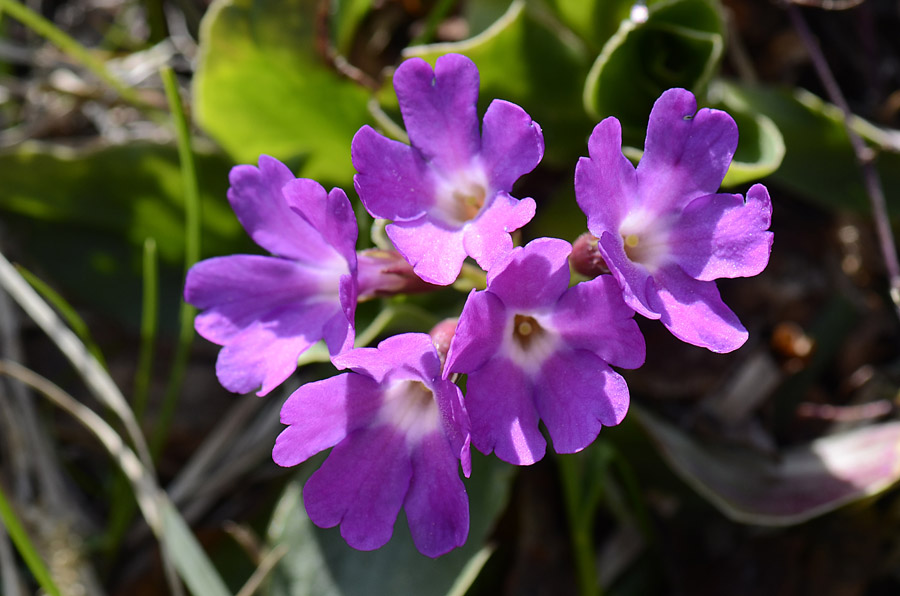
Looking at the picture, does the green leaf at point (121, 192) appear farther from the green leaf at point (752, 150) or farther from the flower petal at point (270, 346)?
the green leaf at point (752, 150)

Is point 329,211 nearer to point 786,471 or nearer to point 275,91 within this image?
point 275,91

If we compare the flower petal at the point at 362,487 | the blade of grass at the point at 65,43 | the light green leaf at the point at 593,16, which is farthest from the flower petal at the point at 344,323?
the blade of grass at the point at 65,43

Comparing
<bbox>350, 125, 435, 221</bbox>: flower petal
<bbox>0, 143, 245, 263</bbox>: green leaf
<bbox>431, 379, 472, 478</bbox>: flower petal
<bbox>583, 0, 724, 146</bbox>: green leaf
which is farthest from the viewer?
<bbox>0, 143, 245, 263</bbox>: green leaf

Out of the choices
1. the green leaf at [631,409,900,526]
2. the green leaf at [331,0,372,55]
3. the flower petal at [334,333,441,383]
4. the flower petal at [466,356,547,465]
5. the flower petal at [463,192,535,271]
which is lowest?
the green leaf at [631,409,900,526]

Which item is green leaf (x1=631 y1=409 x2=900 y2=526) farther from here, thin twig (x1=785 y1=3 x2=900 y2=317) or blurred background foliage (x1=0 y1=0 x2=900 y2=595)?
thin twig (x1=785 y1=3 x2=900 y2=317)

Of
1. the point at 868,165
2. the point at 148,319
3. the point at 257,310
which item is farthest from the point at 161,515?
the point at 868,165

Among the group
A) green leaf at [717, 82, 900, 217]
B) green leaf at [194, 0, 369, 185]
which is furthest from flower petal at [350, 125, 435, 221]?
green leaf at [717, 82, 900, 217]
